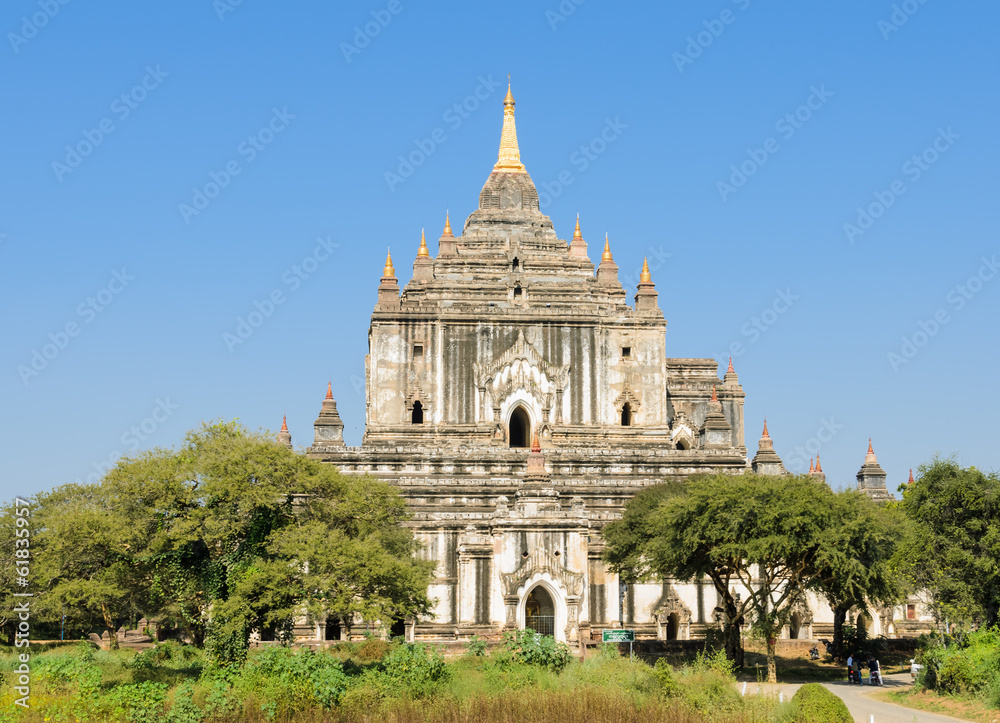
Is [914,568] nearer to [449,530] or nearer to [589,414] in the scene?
[449,530]

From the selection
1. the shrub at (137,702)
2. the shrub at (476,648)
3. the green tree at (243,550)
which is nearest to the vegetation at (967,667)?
the shrub at (476,648)

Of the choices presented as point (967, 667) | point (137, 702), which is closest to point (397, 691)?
point (137, 702)

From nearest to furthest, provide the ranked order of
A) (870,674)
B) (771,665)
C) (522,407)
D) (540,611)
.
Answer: (771,665) → (870,674) → (540,611) → (522,407)

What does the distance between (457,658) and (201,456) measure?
1070 cm

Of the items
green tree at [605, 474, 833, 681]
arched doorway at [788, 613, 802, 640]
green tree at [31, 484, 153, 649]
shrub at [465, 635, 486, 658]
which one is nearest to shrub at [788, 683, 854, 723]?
green tree at [605, 474, 833, 681]

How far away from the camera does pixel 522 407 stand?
68.9 m

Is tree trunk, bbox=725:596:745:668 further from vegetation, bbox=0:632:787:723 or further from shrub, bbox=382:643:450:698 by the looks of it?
shrub, bbox=382:643:450:698

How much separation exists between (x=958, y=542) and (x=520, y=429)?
2987 centimetres

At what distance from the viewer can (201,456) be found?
142 feet

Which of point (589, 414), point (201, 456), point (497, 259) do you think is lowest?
point (201, 456)

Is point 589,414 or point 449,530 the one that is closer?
point 449,530

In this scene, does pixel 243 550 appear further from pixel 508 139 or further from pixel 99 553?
pixel 508 139

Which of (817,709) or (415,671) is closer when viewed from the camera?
(817,709)

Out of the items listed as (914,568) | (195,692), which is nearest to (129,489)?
(195,692)
